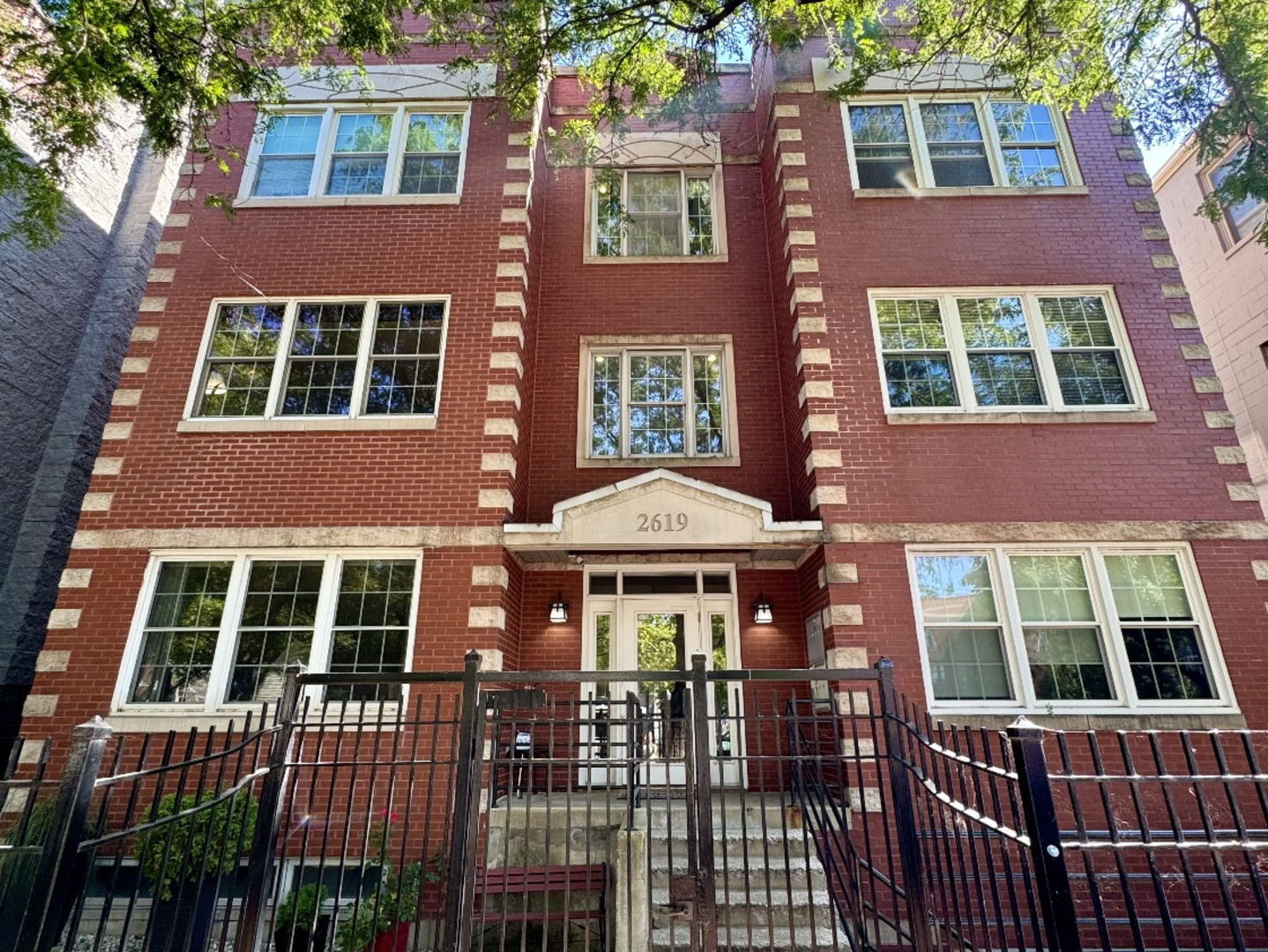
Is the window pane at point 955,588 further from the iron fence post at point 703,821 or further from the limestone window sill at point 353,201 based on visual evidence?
the limestone window sill at point 353,201

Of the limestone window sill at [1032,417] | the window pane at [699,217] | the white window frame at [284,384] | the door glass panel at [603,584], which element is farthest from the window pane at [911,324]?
the white window frame at [284,384]

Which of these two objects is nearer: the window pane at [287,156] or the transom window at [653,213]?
the window pane at [287,156]

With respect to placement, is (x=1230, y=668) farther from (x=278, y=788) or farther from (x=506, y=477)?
(x=278, y=788)

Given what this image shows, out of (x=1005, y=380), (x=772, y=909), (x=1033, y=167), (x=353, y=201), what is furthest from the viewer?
(x=1033, y=167)

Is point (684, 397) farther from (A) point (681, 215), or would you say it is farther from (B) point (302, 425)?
(B) point (302, 425)

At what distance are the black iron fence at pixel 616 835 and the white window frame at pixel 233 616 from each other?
0.48 m

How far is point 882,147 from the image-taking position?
10.1 metres

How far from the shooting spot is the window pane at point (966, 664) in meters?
7.41

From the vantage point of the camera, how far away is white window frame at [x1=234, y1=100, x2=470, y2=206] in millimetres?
9734

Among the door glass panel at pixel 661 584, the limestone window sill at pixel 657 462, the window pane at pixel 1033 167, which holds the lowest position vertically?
the door glass panel at pixel 661 584

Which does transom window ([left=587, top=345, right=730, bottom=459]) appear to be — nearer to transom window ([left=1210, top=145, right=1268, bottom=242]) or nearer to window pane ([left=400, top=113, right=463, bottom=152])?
window pane ([left=400, top=113, right=463, bottom=152])

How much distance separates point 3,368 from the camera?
388 inches

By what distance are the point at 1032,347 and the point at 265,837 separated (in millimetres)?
10257

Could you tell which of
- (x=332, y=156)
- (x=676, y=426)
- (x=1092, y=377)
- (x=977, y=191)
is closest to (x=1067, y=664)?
(x=1092, y=377)
